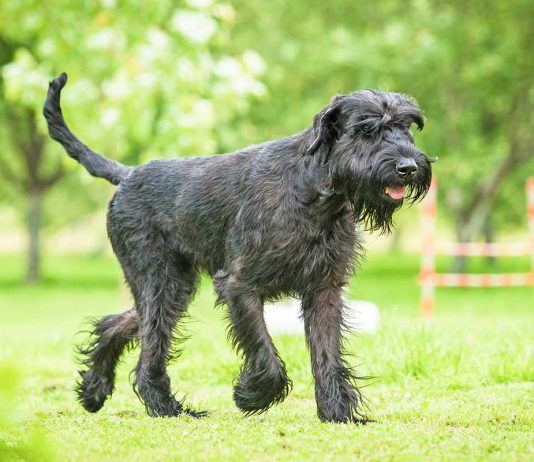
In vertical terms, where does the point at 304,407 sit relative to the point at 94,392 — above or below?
below

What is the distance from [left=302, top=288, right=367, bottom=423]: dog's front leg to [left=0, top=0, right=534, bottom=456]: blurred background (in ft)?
6.04

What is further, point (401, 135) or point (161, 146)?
point (161, 146)

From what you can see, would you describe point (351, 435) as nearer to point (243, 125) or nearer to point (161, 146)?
point (161, 146)

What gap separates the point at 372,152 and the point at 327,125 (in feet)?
1.14

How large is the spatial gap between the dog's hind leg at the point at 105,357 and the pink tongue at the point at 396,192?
2.10 metres

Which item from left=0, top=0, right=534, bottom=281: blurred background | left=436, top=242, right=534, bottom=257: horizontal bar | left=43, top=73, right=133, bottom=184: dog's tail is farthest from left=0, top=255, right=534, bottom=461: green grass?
left=436, top=242, right=534, bottom=257: horizontal bar

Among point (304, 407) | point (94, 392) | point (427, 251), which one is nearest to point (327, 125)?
point (304, 407)

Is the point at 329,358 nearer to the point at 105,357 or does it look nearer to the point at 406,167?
the point at 406,167

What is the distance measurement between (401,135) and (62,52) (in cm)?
755

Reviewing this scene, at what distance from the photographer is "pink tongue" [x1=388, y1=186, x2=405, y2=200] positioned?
4.59m

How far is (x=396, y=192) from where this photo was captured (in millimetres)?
4594

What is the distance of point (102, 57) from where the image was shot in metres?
13.0

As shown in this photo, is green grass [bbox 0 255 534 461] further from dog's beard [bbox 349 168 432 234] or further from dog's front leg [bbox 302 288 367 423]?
dog's beard [bbox 349 168 432 234]

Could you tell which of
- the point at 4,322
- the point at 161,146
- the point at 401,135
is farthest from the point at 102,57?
the point at 401,135
